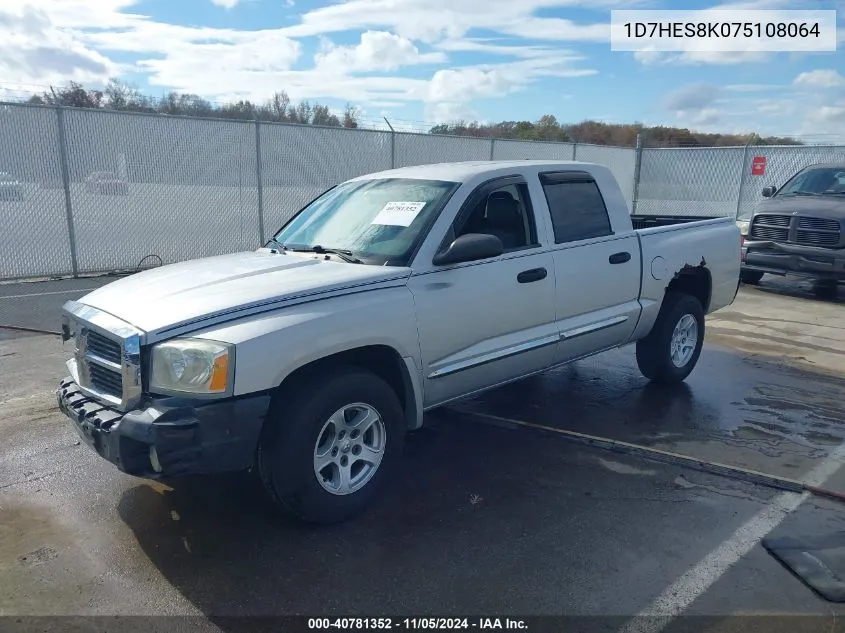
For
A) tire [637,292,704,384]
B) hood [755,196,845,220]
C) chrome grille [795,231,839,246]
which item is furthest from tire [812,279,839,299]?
tire [637,292,704,384]

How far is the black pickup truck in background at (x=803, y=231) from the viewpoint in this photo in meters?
11.0

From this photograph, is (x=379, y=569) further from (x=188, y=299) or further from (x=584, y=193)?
(x=584, y=193)

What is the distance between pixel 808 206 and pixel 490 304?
9.34 m

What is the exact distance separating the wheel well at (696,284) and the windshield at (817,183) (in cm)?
684

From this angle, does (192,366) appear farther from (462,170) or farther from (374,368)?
(462,170)

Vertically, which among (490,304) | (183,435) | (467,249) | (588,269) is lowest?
(183,435)

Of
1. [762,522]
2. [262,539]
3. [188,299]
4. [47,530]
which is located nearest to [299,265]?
[188,299]

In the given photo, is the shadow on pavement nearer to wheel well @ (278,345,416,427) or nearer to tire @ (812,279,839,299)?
wheel well @ (278,345,416,427)

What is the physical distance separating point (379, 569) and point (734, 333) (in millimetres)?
6833

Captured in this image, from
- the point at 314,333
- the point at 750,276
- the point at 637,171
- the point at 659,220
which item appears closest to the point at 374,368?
the point at 314,333

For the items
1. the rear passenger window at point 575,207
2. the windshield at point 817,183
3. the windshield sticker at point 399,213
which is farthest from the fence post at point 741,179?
the windshield sticker at point 399,213

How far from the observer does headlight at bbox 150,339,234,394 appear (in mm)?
3246

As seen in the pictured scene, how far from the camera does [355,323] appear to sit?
371 centimetres

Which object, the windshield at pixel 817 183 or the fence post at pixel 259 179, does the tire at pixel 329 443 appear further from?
the windshield at pixel 817 183
